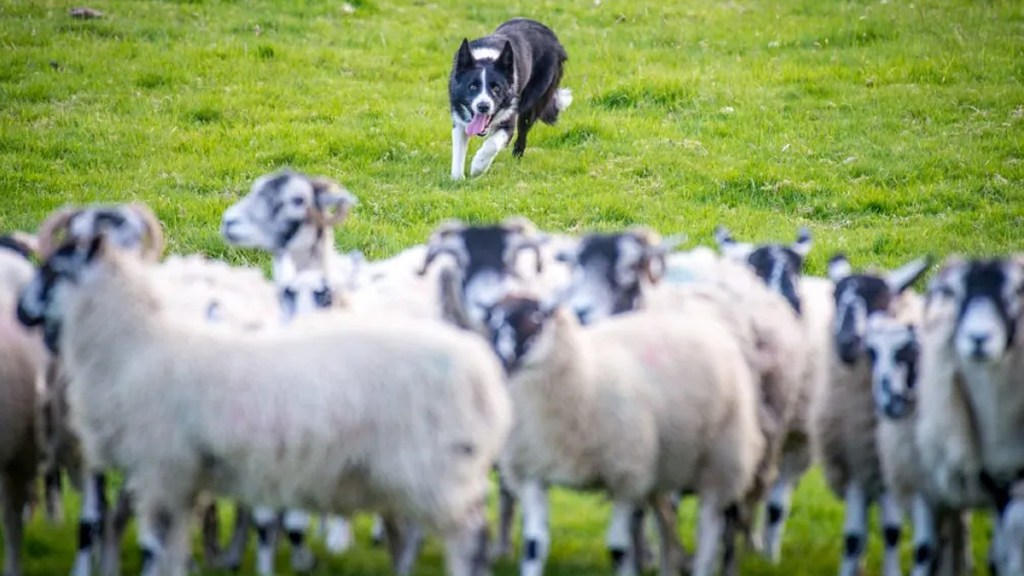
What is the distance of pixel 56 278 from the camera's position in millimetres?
7012

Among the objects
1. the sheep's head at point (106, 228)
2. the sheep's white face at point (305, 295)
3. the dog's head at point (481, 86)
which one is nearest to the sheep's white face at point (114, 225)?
the sheep's head at point (106, 228)

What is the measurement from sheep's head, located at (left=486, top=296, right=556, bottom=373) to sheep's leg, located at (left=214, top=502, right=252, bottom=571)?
1712mm

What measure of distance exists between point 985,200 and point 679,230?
3056 mm

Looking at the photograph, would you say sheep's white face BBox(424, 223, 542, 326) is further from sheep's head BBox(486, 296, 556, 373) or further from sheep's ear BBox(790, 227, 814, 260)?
sheep's ear BBox(790, 227, 814, 260)

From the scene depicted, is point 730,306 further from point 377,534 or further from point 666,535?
point 377,534

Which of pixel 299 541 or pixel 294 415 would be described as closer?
pixel 294 415

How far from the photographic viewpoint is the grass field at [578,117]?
1458cm

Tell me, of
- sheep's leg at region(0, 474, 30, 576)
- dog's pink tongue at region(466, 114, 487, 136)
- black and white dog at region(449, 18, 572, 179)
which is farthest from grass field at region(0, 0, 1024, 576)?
sheep's leg at region(0, 474, 30, 576)

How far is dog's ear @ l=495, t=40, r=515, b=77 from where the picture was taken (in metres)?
16.0

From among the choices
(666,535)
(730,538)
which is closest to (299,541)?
(666,535)

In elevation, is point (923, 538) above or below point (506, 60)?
below

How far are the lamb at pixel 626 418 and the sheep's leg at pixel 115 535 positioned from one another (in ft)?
5.78

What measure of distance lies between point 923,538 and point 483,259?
8.01 feet

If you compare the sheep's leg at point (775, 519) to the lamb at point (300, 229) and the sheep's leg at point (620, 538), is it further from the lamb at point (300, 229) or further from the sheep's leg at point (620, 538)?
the lamb at point (300, 229)
